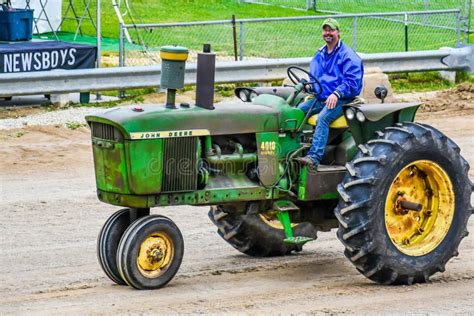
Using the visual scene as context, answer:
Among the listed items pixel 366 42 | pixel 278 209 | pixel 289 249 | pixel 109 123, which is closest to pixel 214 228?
pixel 289 249

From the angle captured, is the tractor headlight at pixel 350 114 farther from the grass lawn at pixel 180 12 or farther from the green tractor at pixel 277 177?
the grass lawn at pixel 180 12

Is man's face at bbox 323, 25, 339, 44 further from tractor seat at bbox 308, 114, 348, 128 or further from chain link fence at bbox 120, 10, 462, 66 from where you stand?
chain link fence at bbox 120, 10, 462, 66

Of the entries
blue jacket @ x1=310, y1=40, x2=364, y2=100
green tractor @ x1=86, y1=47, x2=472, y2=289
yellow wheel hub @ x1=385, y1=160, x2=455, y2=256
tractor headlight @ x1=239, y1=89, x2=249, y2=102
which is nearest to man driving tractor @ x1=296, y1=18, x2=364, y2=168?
blue jacket @ x1=310, y1=40, x2=364, y2=100

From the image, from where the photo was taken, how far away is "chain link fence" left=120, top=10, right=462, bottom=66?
23.2 m

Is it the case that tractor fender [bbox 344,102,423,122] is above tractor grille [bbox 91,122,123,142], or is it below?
above

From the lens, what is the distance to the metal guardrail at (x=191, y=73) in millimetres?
17891

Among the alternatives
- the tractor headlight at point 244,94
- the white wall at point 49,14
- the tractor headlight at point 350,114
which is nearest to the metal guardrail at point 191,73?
the white wall at point 49,14

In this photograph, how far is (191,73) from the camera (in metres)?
19.2

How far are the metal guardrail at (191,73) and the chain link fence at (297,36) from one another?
1.35 metres

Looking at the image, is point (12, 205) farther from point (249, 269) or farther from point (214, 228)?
point (249, 269)

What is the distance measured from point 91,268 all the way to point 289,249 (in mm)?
1808

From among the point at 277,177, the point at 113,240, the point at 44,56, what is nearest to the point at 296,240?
the point at 277,177

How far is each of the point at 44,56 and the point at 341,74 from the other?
1033 cm

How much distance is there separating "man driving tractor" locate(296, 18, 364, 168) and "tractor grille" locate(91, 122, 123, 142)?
160 centimetres
